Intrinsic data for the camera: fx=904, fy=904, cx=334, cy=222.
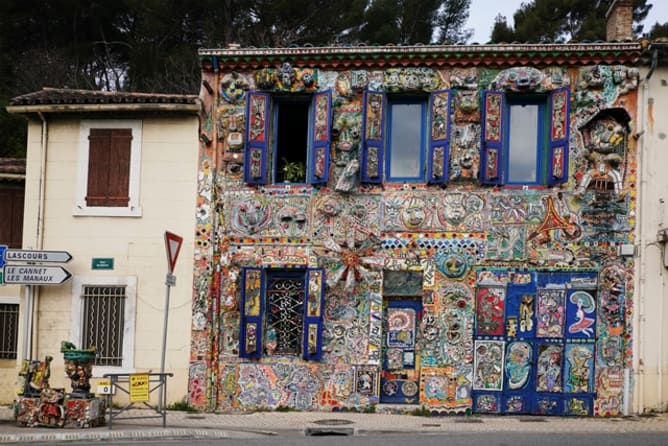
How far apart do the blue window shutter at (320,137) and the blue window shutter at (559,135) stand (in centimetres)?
399

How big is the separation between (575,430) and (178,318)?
23.9 ft

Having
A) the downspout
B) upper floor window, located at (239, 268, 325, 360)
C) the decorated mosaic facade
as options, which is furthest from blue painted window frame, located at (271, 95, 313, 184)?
the downspout

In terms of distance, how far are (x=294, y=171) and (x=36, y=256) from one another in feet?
16.1

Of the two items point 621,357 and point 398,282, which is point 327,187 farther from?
point 621,357

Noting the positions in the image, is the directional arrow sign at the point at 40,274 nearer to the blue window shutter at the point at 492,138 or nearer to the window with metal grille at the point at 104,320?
the window with metal grille at the point at 104,320

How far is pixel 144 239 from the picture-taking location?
16.8 meters

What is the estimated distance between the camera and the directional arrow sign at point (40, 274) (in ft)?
52.7

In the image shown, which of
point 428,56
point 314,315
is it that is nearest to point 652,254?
point 428,56

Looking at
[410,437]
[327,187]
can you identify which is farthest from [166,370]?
[410,437]

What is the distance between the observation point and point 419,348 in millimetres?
16250

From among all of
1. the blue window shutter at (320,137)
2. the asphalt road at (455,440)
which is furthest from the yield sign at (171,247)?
the blue window shutter at (320,137)

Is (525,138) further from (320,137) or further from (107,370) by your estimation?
(107,370)

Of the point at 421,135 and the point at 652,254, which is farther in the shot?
the point at 421,135

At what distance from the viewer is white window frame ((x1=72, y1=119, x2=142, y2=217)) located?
1681cm
